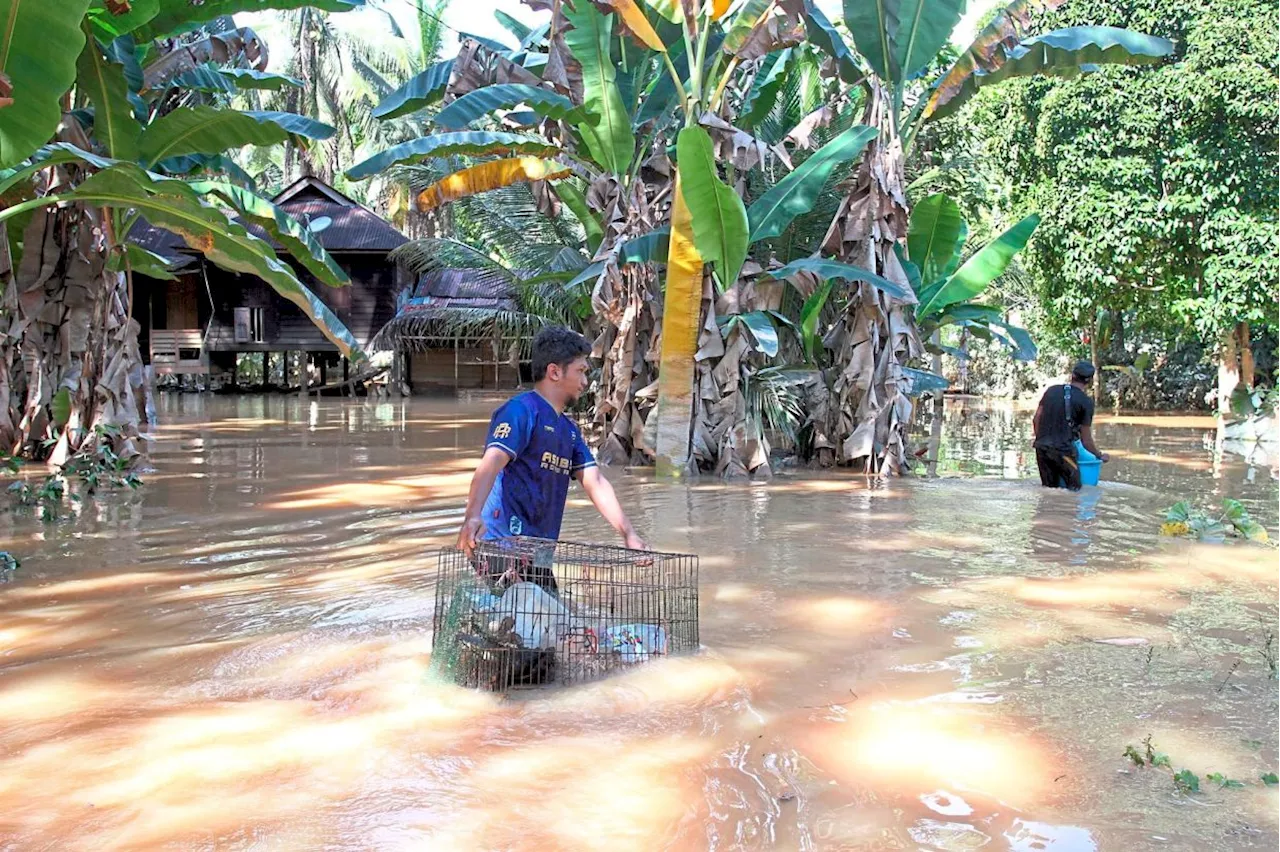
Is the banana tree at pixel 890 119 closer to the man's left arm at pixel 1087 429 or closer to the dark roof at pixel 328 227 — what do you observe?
the man's left arm at pixel 1087 429

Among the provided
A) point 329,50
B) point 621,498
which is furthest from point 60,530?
point 329,50

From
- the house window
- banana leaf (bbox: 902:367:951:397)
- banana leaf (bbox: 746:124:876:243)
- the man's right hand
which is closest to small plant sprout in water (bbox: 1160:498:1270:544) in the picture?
banana leaf (bbox: 902:367:951:397)

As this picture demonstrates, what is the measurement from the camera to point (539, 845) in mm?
2990

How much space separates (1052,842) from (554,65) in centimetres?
1019

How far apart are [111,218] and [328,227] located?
1775cm

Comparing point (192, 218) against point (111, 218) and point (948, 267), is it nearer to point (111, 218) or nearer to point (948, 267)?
point (111, 218)

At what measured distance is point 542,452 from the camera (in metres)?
4.30

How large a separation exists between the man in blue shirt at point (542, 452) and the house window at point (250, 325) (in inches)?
1084

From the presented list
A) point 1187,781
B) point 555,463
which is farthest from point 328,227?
point 1187,781

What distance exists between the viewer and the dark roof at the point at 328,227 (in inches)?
1099

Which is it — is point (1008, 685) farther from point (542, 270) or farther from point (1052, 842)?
point (542, 270)

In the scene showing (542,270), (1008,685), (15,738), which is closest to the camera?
(15,738)


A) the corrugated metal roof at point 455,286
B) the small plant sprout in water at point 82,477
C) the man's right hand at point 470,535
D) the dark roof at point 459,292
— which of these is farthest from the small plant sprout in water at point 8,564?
the corrugated metal roof at point 455,286

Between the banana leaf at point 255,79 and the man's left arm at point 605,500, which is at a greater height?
the banana leaf at point 255,79
